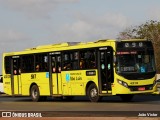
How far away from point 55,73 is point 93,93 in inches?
128

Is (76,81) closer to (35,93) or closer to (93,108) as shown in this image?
(35,93)

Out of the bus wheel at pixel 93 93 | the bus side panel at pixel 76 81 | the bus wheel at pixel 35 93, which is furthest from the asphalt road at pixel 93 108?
the bus wheel at pixel 35 93

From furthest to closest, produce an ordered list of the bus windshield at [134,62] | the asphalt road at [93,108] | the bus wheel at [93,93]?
1. the bus wheel at [93,93]
2. the bus windshield at [134,62]
3. the asphalt road at [93,108]

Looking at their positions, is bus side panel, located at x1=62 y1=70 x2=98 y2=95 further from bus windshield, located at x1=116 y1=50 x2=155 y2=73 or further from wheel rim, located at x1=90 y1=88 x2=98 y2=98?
bus windshield, located at x1=116 y1=50 x2=155 y2=73

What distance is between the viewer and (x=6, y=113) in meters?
17.2

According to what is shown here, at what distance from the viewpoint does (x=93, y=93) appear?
26.8 metres

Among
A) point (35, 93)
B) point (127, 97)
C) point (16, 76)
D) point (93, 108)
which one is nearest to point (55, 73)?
point (35, 93)

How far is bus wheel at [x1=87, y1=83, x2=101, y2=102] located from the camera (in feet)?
87.3

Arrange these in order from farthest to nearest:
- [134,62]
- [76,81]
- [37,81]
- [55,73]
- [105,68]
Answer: [37,81], [55,73], [76,81], [105,68], [134,62]

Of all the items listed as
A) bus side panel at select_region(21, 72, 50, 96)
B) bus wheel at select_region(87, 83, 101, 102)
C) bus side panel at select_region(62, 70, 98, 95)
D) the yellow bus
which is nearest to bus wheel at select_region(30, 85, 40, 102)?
the yellow bus

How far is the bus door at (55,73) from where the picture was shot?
29094 mm

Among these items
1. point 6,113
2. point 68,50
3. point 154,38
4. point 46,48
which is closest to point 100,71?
point 68,50

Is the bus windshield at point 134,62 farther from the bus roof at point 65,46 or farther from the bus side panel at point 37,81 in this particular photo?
the bus side panel at point 37,81

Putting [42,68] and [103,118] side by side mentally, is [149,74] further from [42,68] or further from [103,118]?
[103,118]
